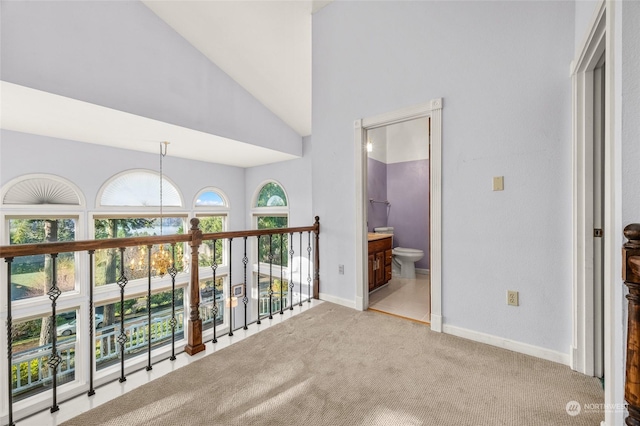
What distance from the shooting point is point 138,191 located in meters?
5.01

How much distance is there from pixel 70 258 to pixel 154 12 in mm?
3838

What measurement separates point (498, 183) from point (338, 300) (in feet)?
6.25

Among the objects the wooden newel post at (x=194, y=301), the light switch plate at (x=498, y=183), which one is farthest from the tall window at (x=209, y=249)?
the light switch plate at (x=498, y=183)

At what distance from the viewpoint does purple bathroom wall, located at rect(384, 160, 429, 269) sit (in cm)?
473

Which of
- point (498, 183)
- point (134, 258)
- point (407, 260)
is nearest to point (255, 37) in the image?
point (498, 183)

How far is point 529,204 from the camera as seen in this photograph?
6.31ft

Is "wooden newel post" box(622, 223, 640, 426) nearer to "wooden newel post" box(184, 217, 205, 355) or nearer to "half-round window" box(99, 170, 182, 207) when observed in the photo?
"wooden newel post" box(184, 217, 205, 355)

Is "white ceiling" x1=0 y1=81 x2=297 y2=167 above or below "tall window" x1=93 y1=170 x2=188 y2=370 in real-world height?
above

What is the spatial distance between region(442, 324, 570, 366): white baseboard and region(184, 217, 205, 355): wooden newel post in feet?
6.47

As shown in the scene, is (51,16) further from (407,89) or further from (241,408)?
(241,408)

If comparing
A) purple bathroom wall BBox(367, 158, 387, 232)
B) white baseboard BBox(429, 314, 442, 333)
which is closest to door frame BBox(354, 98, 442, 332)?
white baseboard BBox(429, 314, 442, 333)

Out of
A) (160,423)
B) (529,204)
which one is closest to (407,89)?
(529,204)

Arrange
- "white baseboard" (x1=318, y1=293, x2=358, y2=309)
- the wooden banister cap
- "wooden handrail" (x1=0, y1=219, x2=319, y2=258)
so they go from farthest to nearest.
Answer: "white baseboard" (x1=318, y1=293, x2=358, y2=309) → "wooden handrail" (x1=0, y1=219, x2=319, y2=258) → the wooden banister cap

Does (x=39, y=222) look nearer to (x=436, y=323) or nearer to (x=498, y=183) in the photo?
(x=436, y=323)
